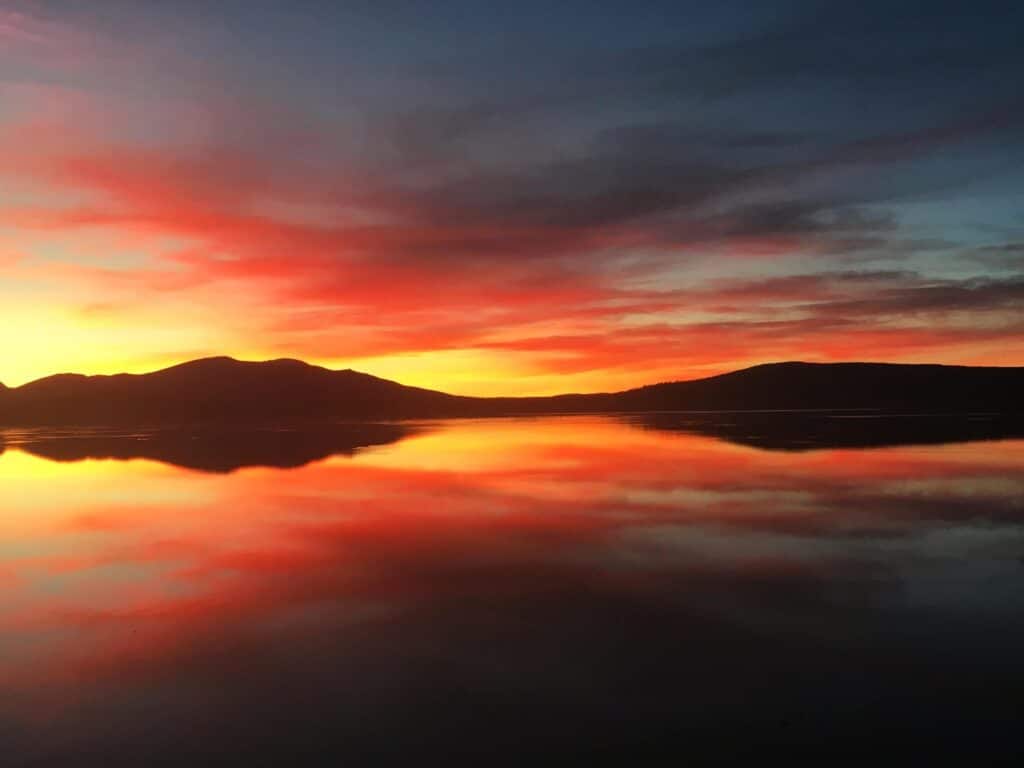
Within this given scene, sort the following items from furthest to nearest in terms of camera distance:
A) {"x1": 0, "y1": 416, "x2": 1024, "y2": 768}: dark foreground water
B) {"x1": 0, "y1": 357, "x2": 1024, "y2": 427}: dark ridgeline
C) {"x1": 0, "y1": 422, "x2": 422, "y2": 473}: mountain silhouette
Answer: {"x1": 0, "y1": 357, "x2": 1024, "y2": 427}: dark ridgeline → {"x1": 0, "y1": 422, "x2": 422, "y2": 473}: mountain silhouette → {"x1": 0, "y1": 416, "x2": 1024, "y2": 768}: dark foreground water

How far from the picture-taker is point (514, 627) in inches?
420

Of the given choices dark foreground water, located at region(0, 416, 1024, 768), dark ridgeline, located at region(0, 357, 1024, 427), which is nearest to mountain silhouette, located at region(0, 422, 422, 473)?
dark foreground water, located at region(0, 416, 1024, 768)

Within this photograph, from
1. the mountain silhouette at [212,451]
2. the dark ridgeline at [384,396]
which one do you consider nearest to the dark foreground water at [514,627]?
the mountain silhouette at [212,451]

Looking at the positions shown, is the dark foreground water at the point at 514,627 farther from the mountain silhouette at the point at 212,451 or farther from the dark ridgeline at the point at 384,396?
the dark ridgeline at the point at 384,396

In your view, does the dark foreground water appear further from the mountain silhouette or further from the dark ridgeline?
the dark ridgeline

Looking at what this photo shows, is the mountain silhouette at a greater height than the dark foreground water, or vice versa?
the mountain silhouette

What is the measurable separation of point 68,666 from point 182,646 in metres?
1.29

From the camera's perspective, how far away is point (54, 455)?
4162cm

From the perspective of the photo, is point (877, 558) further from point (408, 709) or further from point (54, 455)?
point (54, 455)

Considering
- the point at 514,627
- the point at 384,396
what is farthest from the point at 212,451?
the point at 384,396

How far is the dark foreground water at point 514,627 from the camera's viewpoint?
7449 millimetres

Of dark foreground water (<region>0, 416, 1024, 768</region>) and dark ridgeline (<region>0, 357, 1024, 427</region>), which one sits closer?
dark foreground water (<region>0, 416, 1024, 768</region>)

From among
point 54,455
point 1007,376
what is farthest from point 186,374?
point 1007,376

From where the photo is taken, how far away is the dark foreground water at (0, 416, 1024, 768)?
24.4 ft
